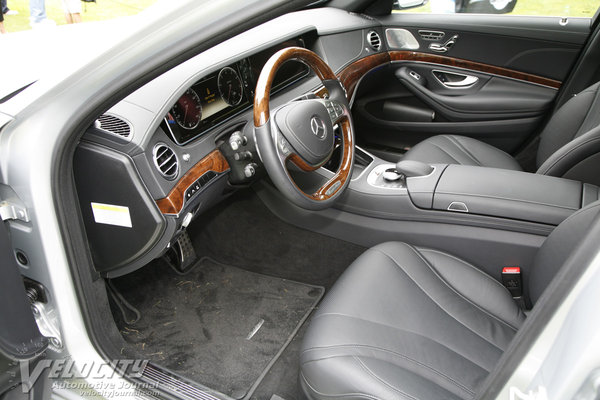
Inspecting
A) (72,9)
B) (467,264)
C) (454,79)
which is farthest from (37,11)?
(467,264)

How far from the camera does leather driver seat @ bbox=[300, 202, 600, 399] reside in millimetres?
1129

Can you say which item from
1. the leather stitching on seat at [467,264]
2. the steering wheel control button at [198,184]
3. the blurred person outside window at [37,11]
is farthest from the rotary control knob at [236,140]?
the blurred person outside window at [37,11]

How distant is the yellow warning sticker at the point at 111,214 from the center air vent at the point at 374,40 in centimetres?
174

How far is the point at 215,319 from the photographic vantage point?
195cm

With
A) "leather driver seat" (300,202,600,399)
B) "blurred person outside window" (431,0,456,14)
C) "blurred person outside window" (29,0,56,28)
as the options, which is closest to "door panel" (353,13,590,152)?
"blurred person outside window" (431,0,456,14)

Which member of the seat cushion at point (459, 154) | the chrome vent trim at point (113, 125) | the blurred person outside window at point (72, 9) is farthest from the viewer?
the blurred person outside window at point (72, 9)

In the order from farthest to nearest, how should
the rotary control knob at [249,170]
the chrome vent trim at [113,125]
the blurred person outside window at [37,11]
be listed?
the blurred person outside window at [37,11] < the rotary control knob at [249,170] < the chrome vent trim at [113,125]

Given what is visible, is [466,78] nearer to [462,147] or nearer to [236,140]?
[462,147]

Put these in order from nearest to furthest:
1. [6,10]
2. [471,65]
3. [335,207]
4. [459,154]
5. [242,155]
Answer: [242,155] → [335,207] → [459,154] → [471,65] → [6,10]

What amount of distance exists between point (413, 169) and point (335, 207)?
0.35 meters

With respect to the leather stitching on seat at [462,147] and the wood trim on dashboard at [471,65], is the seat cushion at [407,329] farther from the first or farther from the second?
the wood trim on dashboard at [471,65]

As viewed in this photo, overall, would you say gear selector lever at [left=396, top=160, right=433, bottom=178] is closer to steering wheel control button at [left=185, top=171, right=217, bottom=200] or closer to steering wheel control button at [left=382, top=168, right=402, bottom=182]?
steering wheel control button at [left=382, top=168, right=402, bottom=182]

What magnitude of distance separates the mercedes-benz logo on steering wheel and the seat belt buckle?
74 cm

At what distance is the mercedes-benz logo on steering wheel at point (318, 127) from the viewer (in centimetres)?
151
